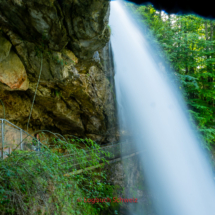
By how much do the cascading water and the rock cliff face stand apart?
257cm

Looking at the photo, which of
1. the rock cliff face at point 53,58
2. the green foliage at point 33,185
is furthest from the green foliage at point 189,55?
the green foliage at point 33,185

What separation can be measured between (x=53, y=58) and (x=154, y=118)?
29.5ft

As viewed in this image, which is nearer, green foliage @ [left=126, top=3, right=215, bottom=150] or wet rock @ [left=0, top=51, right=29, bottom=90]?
wet rock @ [left=0, top=51, right=29, bottom=90]

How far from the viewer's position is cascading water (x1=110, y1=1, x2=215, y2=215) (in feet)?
39.0

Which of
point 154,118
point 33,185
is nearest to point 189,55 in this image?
point 154,118

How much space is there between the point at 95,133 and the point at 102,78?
156 inches

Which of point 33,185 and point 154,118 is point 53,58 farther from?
point 154,118

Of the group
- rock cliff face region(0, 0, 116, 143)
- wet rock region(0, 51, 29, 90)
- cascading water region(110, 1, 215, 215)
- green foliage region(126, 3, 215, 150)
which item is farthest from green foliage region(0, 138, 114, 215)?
green foliage region(126, 3, 215, 150)

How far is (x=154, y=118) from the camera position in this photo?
12867 millimetres

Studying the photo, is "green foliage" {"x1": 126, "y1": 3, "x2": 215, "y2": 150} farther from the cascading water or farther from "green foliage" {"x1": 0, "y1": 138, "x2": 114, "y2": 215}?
"green foliage" {"x1": 0, "y1": 138, "x2": 114, "y2": 215}

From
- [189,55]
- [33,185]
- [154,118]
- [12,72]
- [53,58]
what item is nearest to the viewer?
[33,185]

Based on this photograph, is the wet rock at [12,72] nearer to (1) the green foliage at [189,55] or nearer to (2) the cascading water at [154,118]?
(2) the cascading water at [154,118]

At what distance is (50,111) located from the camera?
10000mm

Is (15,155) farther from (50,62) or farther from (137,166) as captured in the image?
(137,166)
